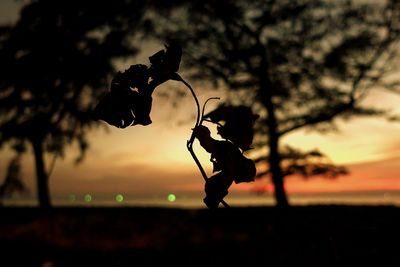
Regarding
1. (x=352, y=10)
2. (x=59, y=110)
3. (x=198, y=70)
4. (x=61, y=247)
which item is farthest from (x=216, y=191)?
(x=59, y=110)

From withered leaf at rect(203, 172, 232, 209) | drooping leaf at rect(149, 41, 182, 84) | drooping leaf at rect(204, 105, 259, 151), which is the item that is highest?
drooping leaf at rect(149, 41, 182, 84)

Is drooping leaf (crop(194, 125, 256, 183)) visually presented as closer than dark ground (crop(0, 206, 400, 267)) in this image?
A: Yes

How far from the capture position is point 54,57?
54.4ft

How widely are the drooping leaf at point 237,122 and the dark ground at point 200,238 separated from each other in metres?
4.42

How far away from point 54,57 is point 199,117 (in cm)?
1640

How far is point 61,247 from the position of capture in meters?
11.6

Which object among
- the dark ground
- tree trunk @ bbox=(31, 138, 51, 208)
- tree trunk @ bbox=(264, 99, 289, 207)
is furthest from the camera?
tree trunk @ bbox=(31, 138, 51, 208)

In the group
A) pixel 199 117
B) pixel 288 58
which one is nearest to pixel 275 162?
pixel 288 58

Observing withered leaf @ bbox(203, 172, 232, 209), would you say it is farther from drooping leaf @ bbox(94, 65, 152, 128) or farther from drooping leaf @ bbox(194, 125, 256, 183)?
drooping leaf @ bbox(94, 65, 152, 128)

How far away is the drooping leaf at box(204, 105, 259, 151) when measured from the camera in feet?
3.72

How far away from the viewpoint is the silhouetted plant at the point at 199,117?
3.51 ft

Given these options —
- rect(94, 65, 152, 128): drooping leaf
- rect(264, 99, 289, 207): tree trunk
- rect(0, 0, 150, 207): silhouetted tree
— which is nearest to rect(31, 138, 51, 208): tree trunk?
rect(0, 0, 150, 207): silhouetted tree

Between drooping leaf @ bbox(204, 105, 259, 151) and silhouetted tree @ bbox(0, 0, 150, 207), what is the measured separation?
14.6 metres

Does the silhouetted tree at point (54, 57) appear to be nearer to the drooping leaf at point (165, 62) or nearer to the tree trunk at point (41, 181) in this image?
the tree trunk at point (41, 181)
